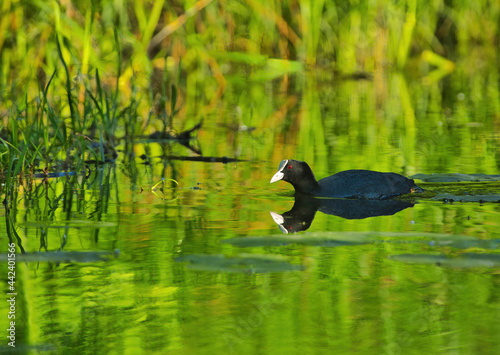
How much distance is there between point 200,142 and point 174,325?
600 centimetres

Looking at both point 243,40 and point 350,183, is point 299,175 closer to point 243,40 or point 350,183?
point 350,183

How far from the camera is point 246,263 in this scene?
13.5 feet

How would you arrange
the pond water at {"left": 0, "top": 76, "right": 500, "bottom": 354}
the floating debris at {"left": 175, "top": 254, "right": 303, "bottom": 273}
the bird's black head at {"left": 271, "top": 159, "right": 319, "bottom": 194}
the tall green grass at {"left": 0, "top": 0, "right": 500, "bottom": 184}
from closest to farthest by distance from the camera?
the pond water at {"left": 0, "top": 76, "right": 500, "bottom": 354}
the floating debris at {"left": 175, "top": 254, "right": 303, "bottom": 273}
the bird's black head at {"left": 271, "top": 159, "right": 319, "bottom": 194}
the tall green grass at {"left": 0, "top": 0, "right": 500, "bottom": 184}

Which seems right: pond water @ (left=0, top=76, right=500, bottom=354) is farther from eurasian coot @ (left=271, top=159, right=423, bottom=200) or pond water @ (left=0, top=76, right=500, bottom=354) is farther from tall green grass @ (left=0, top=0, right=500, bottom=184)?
tall green grass @ (left=0, top=0, right=500, bottom=184)

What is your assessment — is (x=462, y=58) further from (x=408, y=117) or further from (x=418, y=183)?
(x=418, y=183)

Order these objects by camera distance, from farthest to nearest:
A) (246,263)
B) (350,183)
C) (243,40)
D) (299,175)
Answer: (243,40) < (299,175) < (350,183) < (246,263)

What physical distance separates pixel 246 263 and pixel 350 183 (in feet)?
7.32

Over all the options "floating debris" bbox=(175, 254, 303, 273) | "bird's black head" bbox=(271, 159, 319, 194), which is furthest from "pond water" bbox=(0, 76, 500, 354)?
"bird's black head" bbox=(271, 159, 319, 194)

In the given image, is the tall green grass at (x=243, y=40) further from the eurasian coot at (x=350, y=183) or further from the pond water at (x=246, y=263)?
the eurasian coot at (x=350, y=183)

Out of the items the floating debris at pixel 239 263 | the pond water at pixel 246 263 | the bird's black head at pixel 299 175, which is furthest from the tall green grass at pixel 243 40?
the floating debris at pixel 239 263

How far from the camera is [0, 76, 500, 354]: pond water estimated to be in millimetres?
3188

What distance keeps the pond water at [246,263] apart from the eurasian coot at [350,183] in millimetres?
174

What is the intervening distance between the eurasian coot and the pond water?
0.17 meters

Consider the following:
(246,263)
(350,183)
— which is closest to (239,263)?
(246,263)
